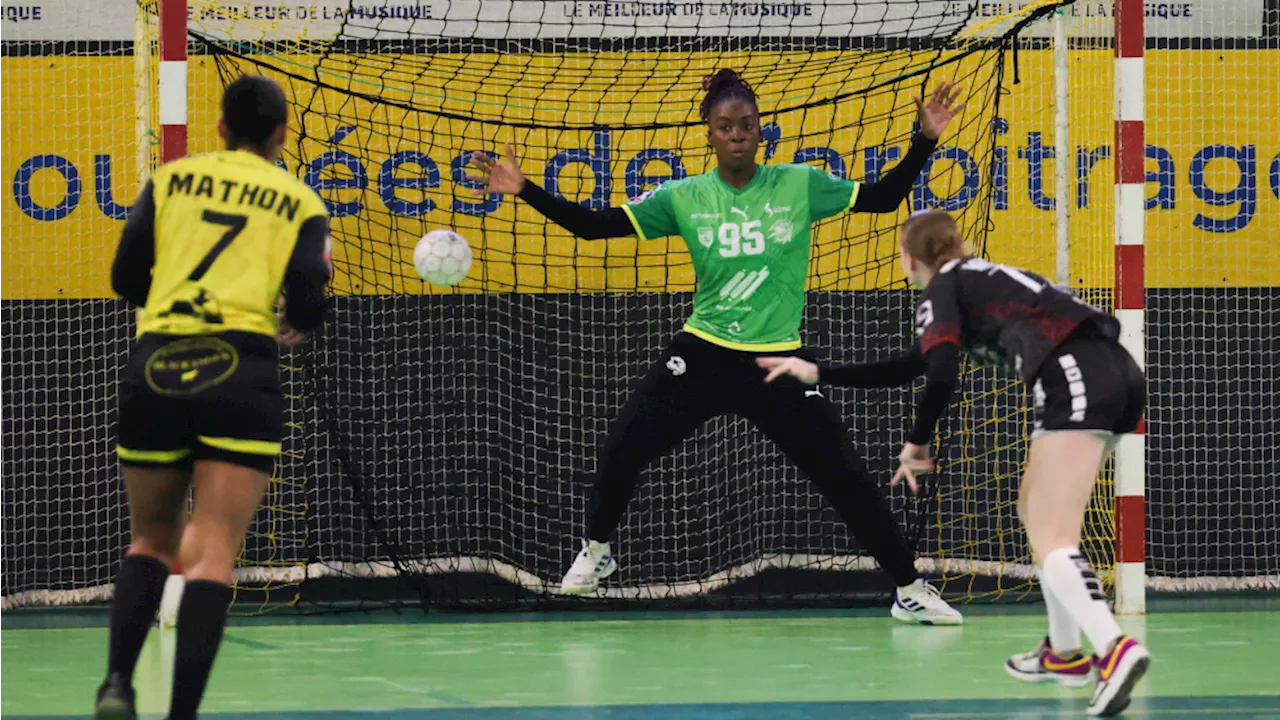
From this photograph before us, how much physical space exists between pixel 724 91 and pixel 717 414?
1.37m

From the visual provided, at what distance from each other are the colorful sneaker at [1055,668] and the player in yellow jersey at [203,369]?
2.51 metres

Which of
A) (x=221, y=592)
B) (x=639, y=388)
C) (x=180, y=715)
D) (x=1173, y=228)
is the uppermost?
(x=1173, y=228)

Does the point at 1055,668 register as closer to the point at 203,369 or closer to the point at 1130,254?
the point at 203,369

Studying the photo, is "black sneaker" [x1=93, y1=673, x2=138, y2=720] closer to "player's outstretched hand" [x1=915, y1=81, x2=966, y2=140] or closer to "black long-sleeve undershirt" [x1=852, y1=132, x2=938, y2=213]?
"black long-sleeve undershirt" [x1=852, y1=132, x2=938, y2=213]

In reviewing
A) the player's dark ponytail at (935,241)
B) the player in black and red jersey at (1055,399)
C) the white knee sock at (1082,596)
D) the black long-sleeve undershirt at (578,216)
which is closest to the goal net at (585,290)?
the black long-sleeve undershirt at (578,216)

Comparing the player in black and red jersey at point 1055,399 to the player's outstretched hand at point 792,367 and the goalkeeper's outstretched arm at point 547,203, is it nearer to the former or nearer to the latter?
the player's outstretched hand at point 792,367

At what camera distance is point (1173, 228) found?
893 centimetres

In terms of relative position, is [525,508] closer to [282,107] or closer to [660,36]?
[660,36]

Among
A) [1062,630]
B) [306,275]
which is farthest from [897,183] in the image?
[306,275]

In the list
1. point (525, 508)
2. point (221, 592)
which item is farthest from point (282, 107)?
point (525, 508)

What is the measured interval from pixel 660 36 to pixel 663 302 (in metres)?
1.47

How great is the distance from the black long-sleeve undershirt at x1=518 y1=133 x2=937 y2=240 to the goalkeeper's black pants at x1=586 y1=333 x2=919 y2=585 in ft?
1.89

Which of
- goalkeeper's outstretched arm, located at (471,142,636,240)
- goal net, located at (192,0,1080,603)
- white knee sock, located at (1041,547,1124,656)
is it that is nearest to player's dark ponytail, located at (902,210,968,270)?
white knee sock, located at (1041,547,1124,656)

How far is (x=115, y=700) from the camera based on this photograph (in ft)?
13.4
